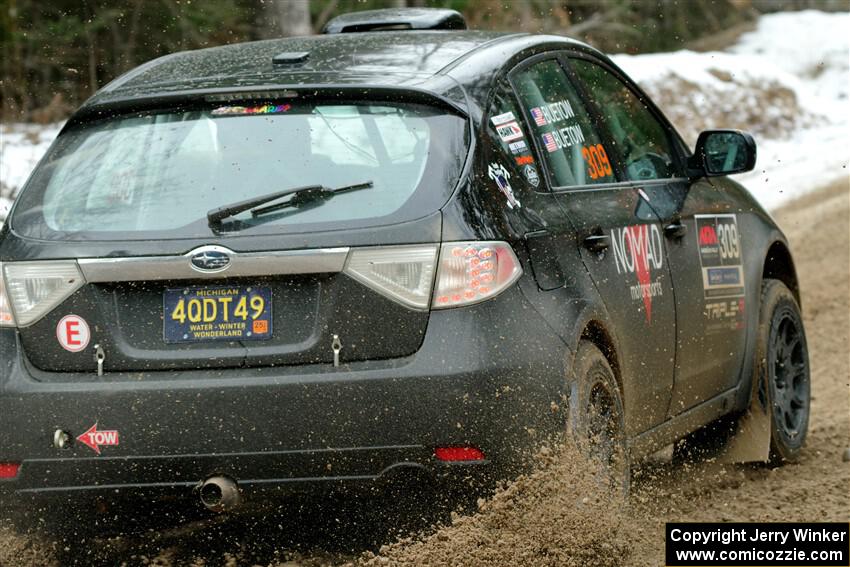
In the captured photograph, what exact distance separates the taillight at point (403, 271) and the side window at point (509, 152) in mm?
384

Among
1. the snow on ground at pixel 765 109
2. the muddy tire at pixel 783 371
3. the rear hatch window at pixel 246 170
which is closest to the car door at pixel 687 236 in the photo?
the muddy tire at pixel 783 371

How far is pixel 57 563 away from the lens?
4.73 meters

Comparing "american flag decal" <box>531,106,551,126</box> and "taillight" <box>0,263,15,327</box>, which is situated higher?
"american flag decal" <box>531,106,551,126</box>

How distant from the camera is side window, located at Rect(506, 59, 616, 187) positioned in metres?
5.00

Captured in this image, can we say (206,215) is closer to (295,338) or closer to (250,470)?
(295,338)

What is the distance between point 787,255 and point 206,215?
3607 millimetres

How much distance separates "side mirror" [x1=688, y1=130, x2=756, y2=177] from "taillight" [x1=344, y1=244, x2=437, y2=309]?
2.35 metres

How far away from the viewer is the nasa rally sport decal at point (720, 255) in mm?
6020

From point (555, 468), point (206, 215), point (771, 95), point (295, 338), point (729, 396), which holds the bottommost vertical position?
point (771, 95)

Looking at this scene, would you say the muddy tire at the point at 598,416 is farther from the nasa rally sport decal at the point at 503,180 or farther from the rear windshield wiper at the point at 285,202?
the rear windshield wiper at the point at 285,202

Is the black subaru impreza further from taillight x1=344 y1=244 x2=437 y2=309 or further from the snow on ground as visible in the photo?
the snow on ground

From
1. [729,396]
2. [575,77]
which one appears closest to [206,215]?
[575,77]

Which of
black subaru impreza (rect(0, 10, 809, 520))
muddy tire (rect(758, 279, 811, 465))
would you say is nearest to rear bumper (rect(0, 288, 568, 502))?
black subaru impreza (rect(0, 10, 809, 520))

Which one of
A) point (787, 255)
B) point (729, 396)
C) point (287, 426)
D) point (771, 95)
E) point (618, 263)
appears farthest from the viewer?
point (771, 95)
